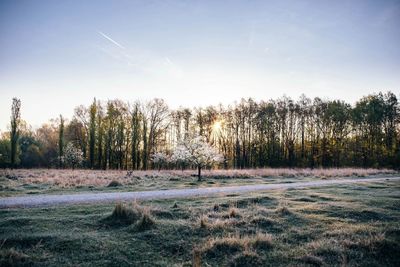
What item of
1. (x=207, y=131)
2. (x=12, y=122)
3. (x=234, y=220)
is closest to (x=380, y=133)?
(x=207, y=131)

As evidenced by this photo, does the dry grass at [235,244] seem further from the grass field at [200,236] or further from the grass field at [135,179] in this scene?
the grass field at [135,179]

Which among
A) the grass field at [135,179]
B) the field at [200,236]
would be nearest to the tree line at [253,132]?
the grass field at [135,179]

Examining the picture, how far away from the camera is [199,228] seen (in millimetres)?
8789

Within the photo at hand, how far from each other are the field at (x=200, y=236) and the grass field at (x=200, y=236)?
23mm

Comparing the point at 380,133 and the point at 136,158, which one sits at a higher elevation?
the point at 380,133

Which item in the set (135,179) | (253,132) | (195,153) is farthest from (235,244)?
(253,132)

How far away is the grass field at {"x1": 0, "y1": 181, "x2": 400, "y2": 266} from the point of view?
21.9 ft

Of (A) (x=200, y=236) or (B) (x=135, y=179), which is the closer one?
(A) (x=200, y=236)

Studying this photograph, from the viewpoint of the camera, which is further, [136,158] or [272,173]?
[136,158]

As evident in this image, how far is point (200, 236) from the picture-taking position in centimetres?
826

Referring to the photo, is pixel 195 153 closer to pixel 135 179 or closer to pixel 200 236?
pixel 135 179

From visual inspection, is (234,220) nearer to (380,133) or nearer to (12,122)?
(12,122)

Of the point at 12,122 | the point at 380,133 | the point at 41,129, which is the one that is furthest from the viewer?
the point at 41,129

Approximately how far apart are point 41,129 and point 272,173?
66.8 meters
